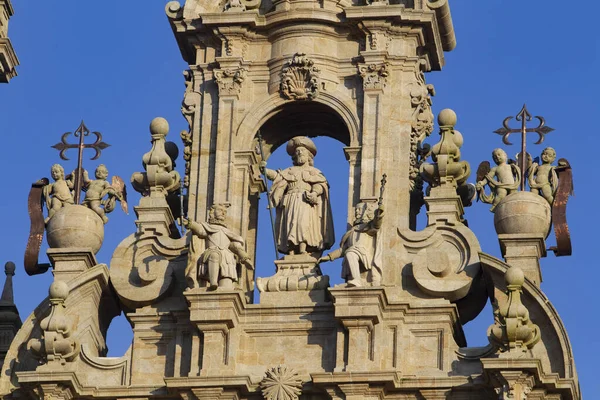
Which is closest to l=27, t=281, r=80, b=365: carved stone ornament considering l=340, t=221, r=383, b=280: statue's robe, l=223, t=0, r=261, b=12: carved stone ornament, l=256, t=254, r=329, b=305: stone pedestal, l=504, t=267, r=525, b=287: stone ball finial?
l=256, t=254, r=329, b=305: stone pedestal

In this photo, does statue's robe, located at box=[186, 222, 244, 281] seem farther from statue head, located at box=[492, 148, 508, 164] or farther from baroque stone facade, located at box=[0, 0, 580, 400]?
statue head, located at box=[492, 148, 508, 164]

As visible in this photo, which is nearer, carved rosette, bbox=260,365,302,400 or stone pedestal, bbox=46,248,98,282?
carved rosette, bbox=260,365,302,400

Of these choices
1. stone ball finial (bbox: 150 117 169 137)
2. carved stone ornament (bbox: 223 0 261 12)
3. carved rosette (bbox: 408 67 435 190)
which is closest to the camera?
carved rosette (bbox: 408 67 435 190)

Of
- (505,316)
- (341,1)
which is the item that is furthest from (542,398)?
(341,1)

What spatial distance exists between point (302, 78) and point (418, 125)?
6.61 ft

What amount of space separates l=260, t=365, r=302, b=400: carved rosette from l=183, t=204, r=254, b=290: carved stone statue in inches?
62.8

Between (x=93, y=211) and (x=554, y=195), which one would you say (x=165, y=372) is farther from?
(x=554, y=195)

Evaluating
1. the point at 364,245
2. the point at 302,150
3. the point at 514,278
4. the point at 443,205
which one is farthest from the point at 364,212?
the point at 514,278

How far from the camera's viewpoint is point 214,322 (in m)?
50.8

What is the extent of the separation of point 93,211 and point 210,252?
2.48 m

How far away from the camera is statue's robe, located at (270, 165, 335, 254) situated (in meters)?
52.1

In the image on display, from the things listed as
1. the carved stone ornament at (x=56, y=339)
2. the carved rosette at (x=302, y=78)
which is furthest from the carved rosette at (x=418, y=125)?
the carved stone ornament at (x=56, y=339)

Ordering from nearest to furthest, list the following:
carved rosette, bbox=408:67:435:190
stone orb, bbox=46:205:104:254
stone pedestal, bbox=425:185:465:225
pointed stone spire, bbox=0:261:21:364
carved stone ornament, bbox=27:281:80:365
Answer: carved stone ornament, bbox=27:281:80:365, stone pedestal, bbox=425:185:465:225, stone orb, bbox=46:205:104:254, carved rosette, bbox=408:67:435:190, pointed stone spire, bbox=0:261:21:364

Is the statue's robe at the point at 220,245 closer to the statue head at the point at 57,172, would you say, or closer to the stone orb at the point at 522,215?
the statue head at the point at 57,172
